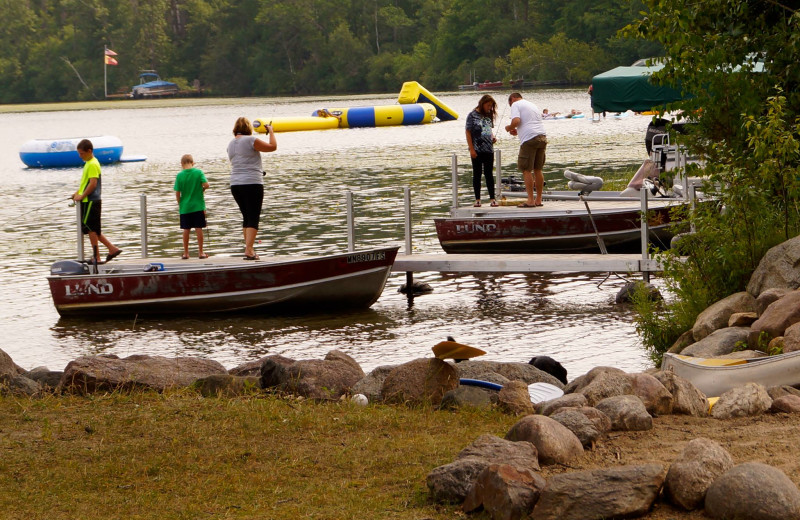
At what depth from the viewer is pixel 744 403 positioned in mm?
7000

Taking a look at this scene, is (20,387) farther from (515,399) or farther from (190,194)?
(190,194)

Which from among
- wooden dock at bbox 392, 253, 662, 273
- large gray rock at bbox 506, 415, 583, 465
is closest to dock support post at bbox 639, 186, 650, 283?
wooden dock at bbox 392, 253, 662, 273

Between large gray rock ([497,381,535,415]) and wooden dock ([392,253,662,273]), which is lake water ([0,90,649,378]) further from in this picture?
large gray rock ([497,381,535,415])

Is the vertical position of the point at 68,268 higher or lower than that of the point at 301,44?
lower

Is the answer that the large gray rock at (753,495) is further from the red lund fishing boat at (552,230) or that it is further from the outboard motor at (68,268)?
the red lund fishing boat at (552,230)

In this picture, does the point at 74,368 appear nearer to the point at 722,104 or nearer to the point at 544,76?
the point at 722,104

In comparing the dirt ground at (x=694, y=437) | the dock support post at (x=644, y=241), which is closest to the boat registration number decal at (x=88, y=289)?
the dock support post at (x=644, y=241)

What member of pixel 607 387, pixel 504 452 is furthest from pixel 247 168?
pixel 504 452

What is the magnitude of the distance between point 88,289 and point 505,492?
33.4 ft

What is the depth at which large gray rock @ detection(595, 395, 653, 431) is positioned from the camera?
6.69 metres

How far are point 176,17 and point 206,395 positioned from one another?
165 meters

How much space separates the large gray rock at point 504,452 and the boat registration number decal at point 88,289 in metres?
9.32

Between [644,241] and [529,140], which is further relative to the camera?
[529,140]

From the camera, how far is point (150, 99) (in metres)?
149
